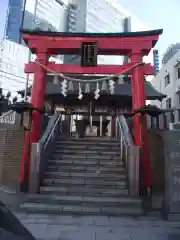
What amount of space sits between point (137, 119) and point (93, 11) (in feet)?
226

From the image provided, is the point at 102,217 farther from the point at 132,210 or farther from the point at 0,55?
the point at 0,55

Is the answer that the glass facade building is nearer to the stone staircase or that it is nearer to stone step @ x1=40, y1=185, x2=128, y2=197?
the stone staircase

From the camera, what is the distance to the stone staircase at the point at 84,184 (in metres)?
5.65

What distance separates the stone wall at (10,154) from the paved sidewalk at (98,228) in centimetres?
191

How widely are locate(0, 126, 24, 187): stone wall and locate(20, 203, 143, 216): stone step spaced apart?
4.91 feet

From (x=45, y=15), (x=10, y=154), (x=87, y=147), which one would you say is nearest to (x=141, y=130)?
(x=87, y=147)

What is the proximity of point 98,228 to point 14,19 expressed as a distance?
7803cm

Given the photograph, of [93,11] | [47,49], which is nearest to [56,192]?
[47,49]

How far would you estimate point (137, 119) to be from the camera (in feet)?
24.9

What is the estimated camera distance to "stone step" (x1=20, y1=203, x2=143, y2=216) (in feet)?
18.1

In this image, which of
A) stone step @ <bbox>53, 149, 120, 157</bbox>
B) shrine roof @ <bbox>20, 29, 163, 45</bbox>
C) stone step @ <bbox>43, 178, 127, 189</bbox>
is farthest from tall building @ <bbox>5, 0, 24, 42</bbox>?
stone step @ <bbox>43, 178, 127, 189</bbox>

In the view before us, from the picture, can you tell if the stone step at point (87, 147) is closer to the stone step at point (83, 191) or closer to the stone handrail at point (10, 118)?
the stone handrail at point (10, 118)

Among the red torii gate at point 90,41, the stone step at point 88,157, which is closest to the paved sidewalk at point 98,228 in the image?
the stone step at point 88,157

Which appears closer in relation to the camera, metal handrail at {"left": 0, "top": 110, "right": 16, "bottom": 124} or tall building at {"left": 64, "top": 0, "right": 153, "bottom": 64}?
metal handrail at {"left": 0, "top": 110, "right": 16, "bottom": 124}
